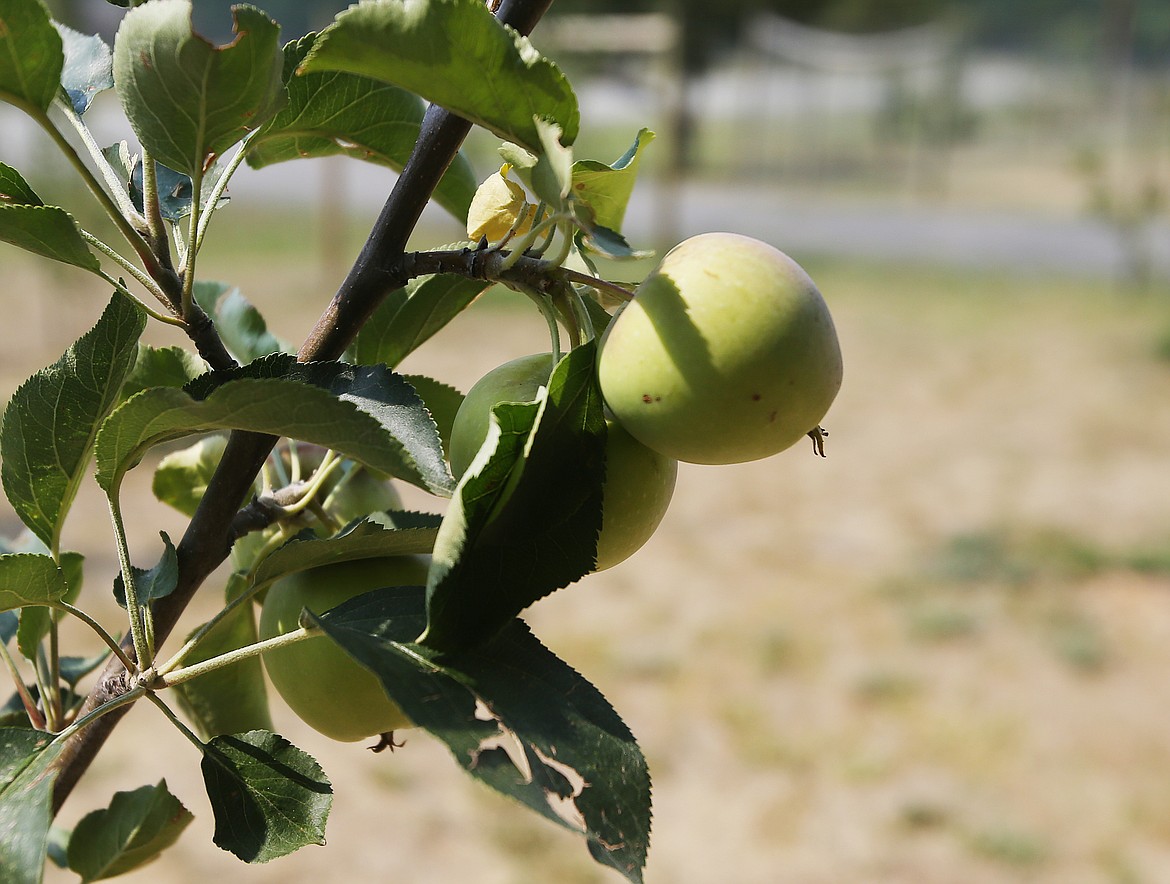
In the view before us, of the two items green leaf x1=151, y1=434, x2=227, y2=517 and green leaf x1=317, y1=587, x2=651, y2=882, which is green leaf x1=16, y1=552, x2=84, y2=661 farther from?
green leaf x1=317, y1=587, x2=651, y2=882

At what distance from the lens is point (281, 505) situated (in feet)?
1.62

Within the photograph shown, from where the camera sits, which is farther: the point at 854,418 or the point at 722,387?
the point at 854,418

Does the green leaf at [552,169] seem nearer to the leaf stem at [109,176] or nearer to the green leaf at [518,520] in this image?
the green leaf at [518,520]

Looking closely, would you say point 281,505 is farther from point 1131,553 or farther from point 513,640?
point 1131,553

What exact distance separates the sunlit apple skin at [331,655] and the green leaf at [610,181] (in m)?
0.16

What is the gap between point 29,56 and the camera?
362 millimetres

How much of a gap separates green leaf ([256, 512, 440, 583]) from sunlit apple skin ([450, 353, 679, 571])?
0.02 metres

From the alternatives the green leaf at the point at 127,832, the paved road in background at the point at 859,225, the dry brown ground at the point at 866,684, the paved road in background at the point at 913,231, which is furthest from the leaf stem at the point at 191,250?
the paved road in background at the point at 913,231

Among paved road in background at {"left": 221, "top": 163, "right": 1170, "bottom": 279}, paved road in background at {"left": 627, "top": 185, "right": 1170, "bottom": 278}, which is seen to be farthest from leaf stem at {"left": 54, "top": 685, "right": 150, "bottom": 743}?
paved road in background at {"left": 627, "top": 185, "right": 1170, "bottom": 278}

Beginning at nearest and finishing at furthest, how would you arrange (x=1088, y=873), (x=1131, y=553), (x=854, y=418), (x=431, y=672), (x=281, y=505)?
(x=431, y=672) < (x=281, y=505) < (x=1088, y=873) < (x=1131, y=553) < (x=854, y=418)

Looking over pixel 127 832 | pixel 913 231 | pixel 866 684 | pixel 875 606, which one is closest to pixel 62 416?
pixel 127 832

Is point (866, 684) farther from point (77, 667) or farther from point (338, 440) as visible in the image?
point (338, 440)

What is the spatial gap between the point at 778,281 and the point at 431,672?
167mm

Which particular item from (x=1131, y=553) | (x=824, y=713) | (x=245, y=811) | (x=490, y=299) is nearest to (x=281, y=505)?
(x=245, y=811)
